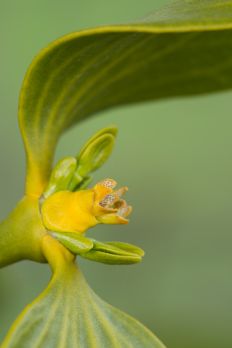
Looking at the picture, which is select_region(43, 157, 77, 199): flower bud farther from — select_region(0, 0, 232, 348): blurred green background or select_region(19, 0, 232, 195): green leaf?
select_region(0, 0, 232, 348): blurred green background

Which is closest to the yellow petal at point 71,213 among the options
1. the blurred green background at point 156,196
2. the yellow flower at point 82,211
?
the yellow flower at point 82,211

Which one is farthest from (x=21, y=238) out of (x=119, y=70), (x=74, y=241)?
(x=119, y=70)

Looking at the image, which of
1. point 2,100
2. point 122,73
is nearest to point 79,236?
point 122,73

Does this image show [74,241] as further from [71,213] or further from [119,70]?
[119,70]

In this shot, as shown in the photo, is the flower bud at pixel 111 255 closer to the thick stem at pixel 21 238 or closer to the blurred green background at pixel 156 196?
the thick stem at pixel 21 238

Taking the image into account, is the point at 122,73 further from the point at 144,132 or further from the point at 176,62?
the point at 144,132

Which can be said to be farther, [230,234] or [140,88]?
[230,234]
